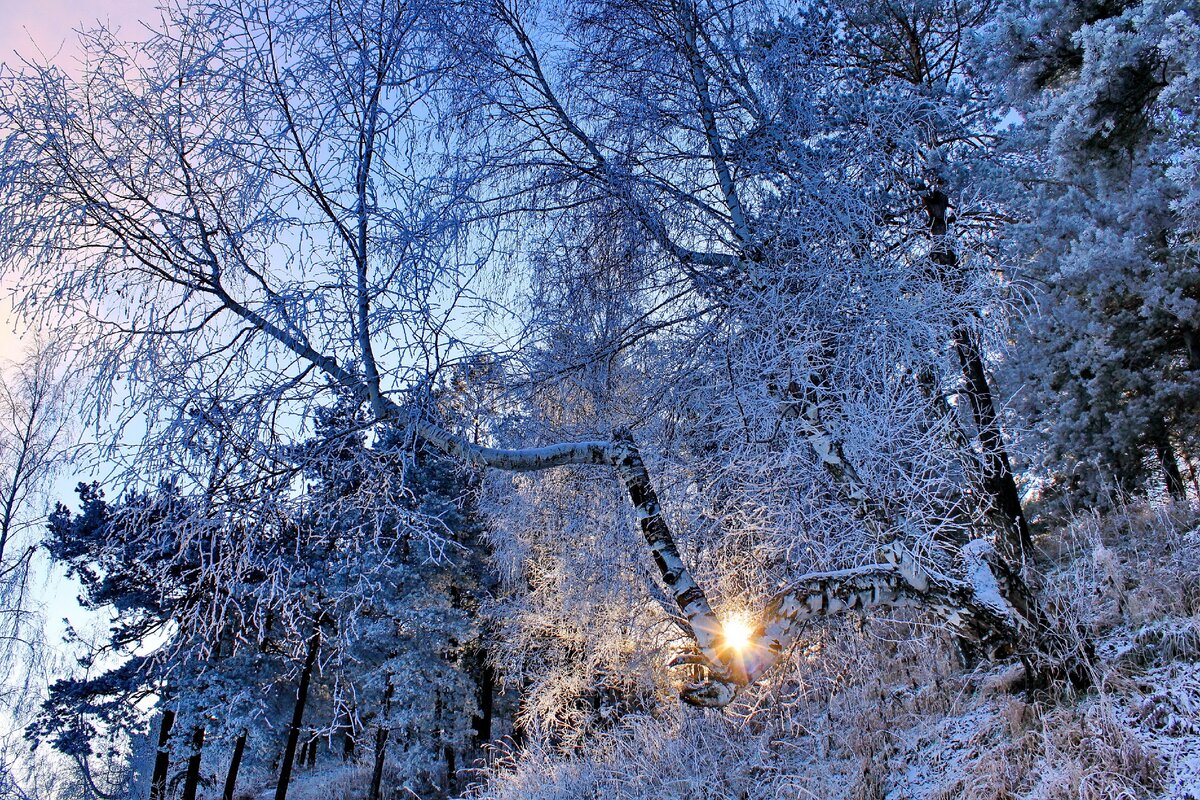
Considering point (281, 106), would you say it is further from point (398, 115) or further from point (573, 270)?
point (573, 270)

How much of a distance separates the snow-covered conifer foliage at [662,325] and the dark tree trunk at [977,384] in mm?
79

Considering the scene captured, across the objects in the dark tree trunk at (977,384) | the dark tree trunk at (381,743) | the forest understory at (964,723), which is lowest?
the dark tree trunk at (381,743)

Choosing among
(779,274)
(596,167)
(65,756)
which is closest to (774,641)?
(779,274)

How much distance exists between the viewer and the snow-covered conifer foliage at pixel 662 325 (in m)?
3.17

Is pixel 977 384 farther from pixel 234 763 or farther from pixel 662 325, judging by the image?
pixel 234 763

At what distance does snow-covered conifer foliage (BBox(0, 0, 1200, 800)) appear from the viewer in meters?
3.17

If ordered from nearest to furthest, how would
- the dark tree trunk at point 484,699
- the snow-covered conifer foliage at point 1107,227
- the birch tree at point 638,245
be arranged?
1. the birch tree at point 638,245
2. the snow-covered conifer foliage at point 1107,227
3. the dark tree trunk at point 484,699

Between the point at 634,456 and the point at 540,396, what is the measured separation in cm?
142

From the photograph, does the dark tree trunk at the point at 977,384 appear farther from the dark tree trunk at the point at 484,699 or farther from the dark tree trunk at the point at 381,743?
the dark tree trunk at the point at 484,699

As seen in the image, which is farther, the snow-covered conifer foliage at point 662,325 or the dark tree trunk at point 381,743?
the dark tree trunk at point 381,743

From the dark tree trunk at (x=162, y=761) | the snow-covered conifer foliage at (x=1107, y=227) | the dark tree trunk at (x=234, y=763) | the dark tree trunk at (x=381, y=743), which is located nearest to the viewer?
the snow-covered conifer foliage at (x=1107, y=227)

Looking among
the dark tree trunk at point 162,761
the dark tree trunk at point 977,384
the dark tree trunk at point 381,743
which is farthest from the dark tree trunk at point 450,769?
the dark tree trunk at point 977,384

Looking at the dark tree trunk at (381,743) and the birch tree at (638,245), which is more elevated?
the birch tree at (638,245)

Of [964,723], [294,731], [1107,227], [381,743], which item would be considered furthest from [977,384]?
[294,731]
